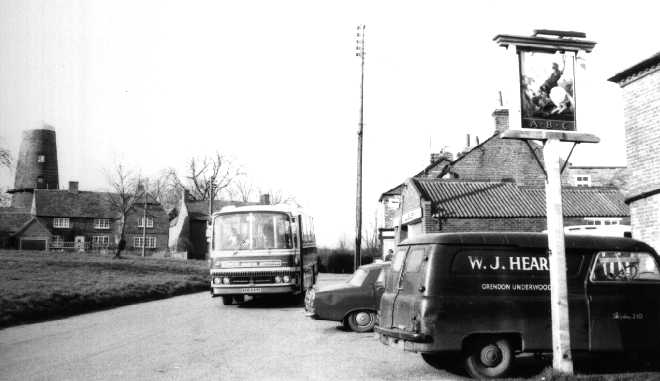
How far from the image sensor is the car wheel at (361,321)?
12891mm

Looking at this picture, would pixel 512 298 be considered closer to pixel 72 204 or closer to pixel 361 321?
pixel 361 321

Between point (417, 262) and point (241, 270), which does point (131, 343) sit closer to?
point (417, 262)

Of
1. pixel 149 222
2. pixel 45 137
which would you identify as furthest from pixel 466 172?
pixel 45 137

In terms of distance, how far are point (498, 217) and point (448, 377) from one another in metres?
22.2

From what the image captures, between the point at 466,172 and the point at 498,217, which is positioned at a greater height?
the point at 466,172

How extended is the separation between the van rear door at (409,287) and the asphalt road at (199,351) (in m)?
0.76

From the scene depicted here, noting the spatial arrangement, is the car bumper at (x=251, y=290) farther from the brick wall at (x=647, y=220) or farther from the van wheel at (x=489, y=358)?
the van wheel at (x=489, y=358)

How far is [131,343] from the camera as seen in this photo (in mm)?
11109

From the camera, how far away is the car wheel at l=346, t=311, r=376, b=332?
12.9 metres

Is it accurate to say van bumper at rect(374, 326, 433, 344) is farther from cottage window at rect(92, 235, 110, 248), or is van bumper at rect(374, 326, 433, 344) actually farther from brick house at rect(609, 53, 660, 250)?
cottage window at rect(92, 235, 110, 248)

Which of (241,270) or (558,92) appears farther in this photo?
(241,270)

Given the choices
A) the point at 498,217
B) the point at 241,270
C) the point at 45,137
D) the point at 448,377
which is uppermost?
the point at 45,137

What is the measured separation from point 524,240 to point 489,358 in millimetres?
1669

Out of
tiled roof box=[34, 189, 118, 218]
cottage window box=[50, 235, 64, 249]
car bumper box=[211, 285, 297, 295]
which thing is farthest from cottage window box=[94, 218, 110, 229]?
car bumper box=[211, 285, 297, 295]
